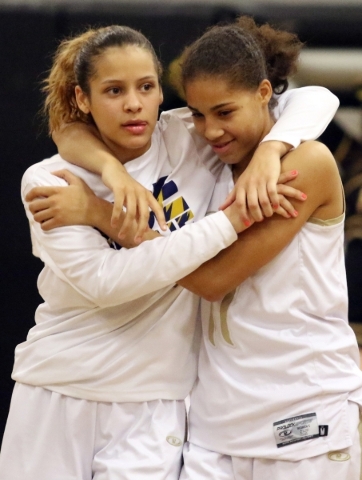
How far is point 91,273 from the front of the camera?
1896 mm

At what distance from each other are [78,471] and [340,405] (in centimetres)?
67

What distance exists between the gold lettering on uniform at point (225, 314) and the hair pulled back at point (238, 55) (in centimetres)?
52

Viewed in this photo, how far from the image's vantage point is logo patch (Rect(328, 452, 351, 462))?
1880 millimetres

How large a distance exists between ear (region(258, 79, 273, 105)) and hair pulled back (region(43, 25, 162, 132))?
0.92ft

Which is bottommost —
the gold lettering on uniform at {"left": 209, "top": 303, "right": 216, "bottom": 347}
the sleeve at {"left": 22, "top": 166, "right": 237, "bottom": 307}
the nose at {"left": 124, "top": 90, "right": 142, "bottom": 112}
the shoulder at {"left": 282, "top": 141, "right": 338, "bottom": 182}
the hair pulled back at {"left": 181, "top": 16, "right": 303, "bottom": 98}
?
the gold lettering on uniform at {"left": 209, "top": 303, "right": 216, "bottom": 347}

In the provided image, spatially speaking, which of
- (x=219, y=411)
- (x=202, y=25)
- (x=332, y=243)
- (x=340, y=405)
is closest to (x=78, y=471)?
(x=219, y=411)

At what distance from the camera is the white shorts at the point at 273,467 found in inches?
73.6

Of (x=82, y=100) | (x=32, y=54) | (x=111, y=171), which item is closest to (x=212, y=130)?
(x=111, y=171)

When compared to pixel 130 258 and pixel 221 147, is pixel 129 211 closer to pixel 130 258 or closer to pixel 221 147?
pixel 130 258

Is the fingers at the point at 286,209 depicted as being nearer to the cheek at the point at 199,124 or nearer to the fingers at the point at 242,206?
the fingers at the point at 242,206

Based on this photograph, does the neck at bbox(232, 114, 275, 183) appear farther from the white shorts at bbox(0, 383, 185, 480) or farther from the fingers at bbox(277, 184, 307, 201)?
the white shorts at bbox(0, 383, 185, 480)

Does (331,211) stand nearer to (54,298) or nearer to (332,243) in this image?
(332,243)

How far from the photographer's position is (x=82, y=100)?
6.89 ft

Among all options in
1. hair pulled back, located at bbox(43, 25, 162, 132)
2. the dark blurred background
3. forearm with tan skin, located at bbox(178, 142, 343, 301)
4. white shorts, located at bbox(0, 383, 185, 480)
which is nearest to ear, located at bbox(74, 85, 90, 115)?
hair pulled back, located at bbox(43, 25, 162, 132)
